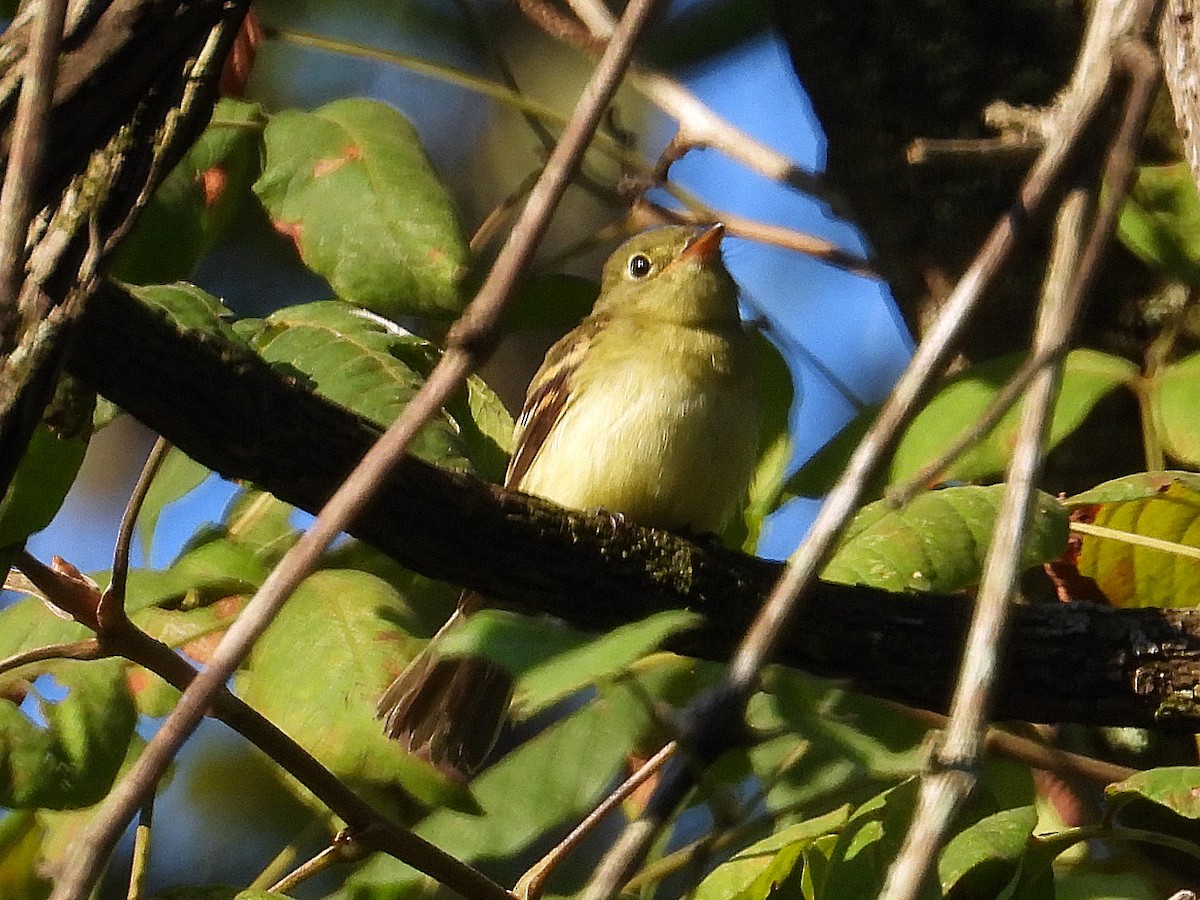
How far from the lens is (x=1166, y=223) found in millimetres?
3455

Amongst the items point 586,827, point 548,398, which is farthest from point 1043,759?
point 548,398

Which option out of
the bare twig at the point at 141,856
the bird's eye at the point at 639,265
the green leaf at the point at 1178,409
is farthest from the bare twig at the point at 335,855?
the bird's eye at the point at 639,265

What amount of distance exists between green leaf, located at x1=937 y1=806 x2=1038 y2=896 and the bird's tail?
3.40ft

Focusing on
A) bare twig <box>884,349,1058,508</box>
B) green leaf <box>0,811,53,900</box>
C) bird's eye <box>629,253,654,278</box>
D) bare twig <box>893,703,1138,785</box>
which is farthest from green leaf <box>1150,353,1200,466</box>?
green leaf <box>0,811,53,900</box>

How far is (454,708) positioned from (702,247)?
1626 millimetres

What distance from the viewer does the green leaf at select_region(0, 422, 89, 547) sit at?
2604 mm

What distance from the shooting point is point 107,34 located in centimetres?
195

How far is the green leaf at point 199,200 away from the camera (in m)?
→ 3.45

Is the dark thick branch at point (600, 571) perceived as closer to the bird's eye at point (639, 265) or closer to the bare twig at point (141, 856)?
the bare twig at point (141, 856)

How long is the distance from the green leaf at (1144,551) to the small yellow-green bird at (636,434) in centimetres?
101

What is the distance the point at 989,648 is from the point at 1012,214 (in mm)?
589

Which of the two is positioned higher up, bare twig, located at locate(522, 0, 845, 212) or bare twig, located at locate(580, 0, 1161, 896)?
bare twig, located at locate(522, 0, 845, 212)

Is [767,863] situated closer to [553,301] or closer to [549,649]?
[549,649]

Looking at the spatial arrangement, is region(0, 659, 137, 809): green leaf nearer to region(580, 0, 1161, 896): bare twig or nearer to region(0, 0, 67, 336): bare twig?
region(0, 0, 67, 336): bare twig
